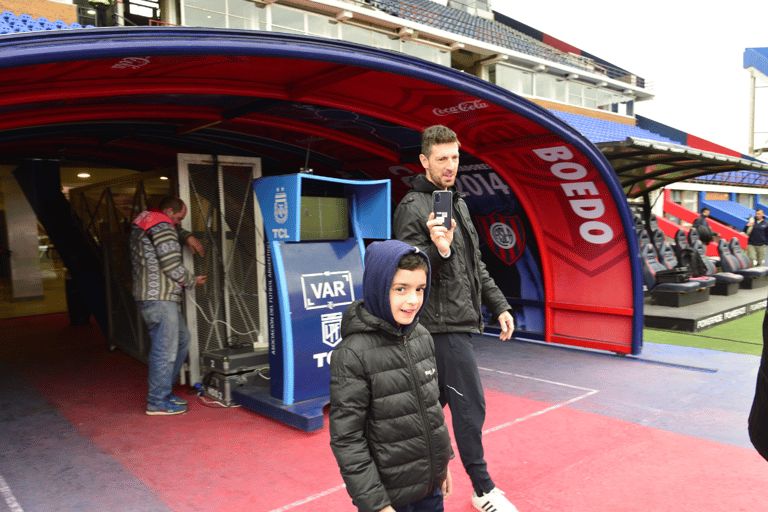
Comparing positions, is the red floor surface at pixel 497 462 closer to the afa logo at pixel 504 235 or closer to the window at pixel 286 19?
the afa logo at pixel 504 235

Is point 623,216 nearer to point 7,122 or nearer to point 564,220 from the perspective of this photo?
point 564,220

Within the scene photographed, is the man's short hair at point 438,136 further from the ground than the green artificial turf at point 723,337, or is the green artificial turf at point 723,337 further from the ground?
the man's short hair at point 438,136

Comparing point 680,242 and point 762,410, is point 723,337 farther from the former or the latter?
point 762,410

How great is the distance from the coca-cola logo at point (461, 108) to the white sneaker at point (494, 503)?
3837 mm

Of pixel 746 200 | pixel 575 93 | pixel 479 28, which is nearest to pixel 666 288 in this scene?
pixel 479 28

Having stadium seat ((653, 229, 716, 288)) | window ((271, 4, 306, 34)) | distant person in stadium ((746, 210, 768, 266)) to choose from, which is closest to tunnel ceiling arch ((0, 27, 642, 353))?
stadium seat ((653, 229, 716, 288))

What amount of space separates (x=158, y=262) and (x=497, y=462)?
3.33 meters

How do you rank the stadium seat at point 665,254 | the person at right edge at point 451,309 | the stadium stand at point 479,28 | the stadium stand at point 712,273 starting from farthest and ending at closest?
the stadium stand at point 479,28
the stadium seat at point 665,254
the stadium stand at point 712,273
the person at right edge at point 451,309

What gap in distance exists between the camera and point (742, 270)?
41.6 ft

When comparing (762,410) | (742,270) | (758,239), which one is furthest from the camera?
(758,239)

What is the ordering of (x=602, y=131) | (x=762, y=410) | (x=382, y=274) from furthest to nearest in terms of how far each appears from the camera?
(x=602, y=131) < (x=382, y=274) < (x=762, y=410)

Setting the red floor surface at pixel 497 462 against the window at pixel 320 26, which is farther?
the window at pixel 320 26

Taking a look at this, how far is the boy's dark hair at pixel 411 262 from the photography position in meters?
1.94

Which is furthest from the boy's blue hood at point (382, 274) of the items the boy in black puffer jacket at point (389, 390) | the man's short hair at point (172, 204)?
the man's short hair at point (172, 204)
